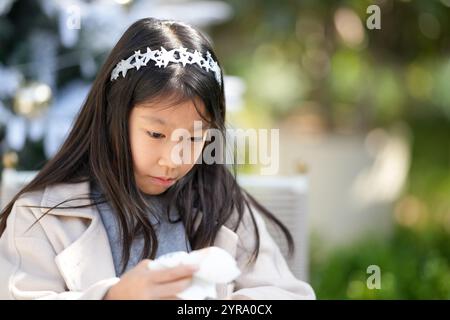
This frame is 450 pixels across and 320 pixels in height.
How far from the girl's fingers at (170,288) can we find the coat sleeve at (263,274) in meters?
0.34

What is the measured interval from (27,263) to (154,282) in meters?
0.37

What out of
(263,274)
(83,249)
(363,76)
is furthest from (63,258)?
(363,76)

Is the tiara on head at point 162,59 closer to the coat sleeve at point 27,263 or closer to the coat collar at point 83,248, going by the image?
the coat collar at point 83,248

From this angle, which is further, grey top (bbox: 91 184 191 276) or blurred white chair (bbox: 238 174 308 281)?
blurred white chair (bbox: 238 174 308 281)

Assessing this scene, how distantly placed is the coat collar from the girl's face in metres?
0.15

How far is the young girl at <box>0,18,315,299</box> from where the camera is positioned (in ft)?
6.06

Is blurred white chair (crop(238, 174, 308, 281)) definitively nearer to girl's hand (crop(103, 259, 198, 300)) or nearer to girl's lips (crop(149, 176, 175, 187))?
girl's lips (crop(149, 176, 175, 187))

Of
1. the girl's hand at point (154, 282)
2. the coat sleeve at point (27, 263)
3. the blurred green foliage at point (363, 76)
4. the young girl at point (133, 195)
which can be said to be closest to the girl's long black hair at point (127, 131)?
the young girl at point (133, 195)

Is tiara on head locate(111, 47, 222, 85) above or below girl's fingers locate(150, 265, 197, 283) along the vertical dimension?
above

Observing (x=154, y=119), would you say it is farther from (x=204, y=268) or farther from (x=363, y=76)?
(x=363, y=76)

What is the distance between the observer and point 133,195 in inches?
77.5

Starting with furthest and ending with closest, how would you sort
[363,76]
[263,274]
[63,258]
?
1. [363,76]
2. [263,274]
3. [63,258]

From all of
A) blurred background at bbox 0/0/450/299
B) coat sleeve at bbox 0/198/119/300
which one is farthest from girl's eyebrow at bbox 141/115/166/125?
blurred background at bbox 0/0/450/299
